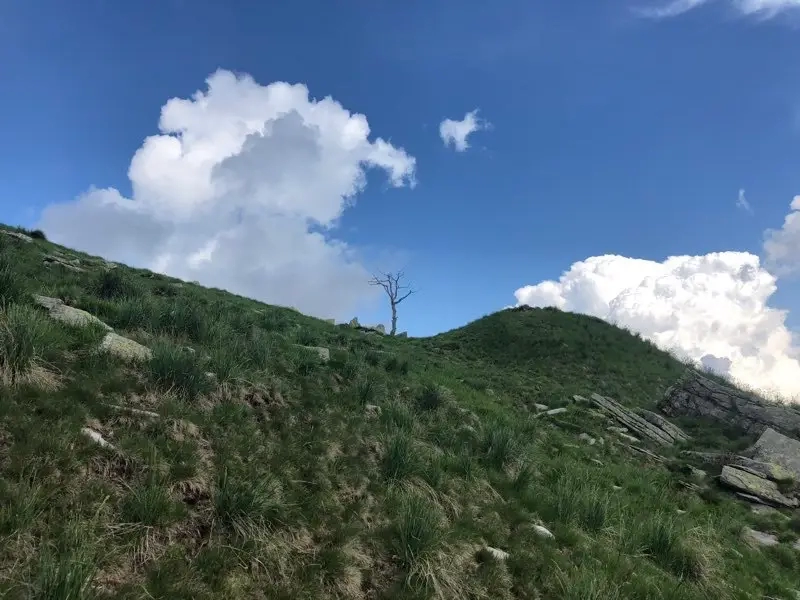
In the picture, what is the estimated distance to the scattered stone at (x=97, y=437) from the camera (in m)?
5.81

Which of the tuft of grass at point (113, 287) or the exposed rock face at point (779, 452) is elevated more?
the tuft of grass at point (113, 287)

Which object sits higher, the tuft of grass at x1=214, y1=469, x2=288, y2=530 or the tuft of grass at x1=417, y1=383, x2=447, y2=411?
the tuft of grass at x1=417, y1=383, x2=447, y2=411

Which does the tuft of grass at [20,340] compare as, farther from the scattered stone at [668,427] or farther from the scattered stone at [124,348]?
the scattered stone at [668,427]

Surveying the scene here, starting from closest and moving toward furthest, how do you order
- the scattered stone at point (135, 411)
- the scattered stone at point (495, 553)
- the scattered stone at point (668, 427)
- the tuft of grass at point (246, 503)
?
the tuft of grass at point (246, 503) < the scattered stone at point (135, 411) < the scattered stone at point (495, 553) < the scattered stone at point (668, 427)

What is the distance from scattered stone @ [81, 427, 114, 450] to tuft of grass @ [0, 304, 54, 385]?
51.7 inches

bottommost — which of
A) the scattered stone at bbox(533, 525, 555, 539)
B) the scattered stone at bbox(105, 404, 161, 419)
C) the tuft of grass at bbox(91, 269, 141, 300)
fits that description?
the scattered stone at bbox(533, 525, 555, 539)

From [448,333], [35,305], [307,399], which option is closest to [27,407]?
[35,305]

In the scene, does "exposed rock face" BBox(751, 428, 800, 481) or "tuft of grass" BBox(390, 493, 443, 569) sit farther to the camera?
"exposed rock face" BBox(751, 428, 800, 481)

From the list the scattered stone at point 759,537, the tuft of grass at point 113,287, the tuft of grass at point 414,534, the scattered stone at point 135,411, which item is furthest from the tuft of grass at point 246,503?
the scattered stone at point 759,537

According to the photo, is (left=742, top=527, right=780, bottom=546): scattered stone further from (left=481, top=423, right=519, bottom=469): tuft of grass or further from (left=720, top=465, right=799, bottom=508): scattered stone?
(left=481, top=423, right=519, bottom=469): tuft of grass

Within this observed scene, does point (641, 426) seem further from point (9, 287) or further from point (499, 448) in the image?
point (9, 287)

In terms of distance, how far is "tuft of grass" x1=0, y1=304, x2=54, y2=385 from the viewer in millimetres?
6383

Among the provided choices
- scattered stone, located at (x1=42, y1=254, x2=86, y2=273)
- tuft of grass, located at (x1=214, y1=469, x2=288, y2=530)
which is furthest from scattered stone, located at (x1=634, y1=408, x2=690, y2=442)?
scattered stone, located at (x1=42, y1=254, x2=86, y2=273)

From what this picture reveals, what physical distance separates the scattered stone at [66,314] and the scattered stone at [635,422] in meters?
18.5
